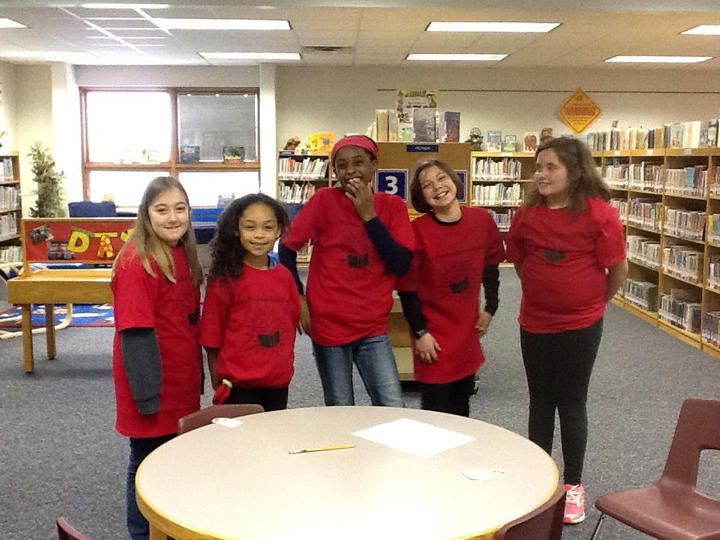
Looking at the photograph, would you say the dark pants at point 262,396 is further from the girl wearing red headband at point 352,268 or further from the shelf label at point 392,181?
the shelf label at point 392,181

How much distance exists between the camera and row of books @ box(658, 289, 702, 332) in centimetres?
634

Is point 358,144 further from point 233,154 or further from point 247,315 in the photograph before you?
point 233,154

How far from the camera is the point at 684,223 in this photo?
654 cm

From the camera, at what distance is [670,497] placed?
2301mm

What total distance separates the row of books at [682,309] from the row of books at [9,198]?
7.93 meters

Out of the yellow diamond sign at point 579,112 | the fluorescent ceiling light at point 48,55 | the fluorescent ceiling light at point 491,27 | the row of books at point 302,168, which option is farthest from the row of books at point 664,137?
the fluorescent ceiling light at point 48,55

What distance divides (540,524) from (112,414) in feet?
11.3

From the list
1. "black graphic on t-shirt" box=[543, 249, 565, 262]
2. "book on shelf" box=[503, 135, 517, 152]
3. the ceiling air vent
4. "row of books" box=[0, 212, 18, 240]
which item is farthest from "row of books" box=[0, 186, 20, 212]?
"black graphic on t-shirt" box=[543, 249, 565, 262]

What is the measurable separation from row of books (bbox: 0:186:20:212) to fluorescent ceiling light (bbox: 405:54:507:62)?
551 centimetres

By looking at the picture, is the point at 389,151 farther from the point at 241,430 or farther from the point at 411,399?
the point at 241,430

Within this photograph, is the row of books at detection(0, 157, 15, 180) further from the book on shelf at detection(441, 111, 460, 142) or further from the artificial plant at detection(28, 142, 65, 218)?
the book on shelf at detection(441, 111, 460, 142)

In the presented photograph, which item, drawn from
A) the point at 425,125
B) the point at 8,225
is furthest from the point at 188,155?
the point at 425,125

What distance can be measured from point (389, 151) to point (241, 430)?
254 centimetres

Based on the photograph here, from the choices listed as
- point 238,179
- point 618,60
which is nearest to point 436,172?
point 618,60
